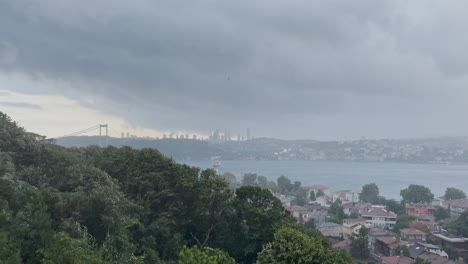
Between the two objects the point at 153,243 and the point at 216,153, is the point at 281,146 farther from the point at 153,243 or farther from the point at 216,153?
the point at 153,243

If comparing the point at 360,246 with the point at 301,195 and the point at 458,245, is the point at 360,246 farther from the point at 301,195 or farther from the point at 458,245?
the point at 301,195

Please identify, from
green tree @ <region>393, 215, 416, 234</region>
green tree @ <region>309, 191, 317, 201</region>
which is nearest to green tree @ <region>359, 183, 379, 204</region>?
green tree @ <region>309, 191, 317, 201</region>

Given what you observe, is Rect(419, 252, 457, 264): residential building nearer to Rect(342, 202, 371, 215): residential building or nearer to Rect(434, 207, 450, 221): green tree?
Rect(434, 207, 450, 221): green tree

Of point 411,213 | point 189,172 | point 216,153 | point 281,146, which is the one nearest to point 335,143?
point 281,146

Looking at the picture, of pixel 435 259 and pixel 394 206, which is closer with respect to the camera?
pixel 435 259

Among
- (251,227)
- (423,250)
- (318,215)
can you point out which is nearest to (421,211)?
(318,215)
